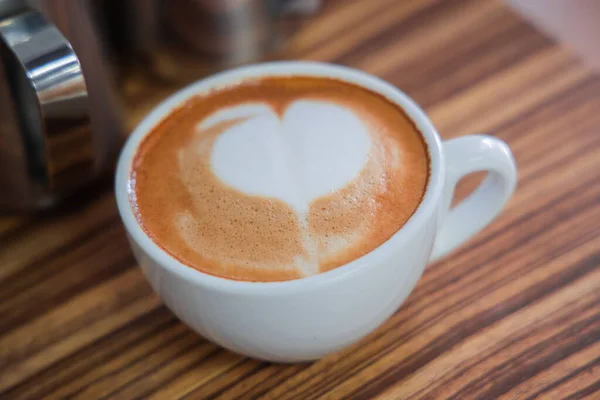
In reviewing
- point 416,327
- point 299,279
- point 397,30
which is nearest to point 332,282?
point 299,279

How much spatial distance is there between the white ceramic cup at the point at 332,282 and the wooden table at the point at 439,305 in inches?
1.9

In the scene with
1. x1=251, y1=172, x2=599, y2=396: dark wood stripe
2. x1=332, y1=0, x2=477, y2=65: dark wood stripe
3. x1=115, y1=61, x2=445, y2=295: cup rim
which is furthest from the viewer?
x1=332, y1=0, x2=477, y2=65: dark wood stripe

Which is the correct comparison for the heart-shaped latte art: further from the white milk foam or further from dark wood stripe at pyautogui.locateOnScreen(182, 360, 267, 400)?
dark wood stripe at pyautogui.locateOnScreen(182, 360, 267, 400)

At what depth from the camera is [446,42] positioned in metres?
0.77

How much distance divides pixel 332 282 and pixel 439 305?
0.16 meters

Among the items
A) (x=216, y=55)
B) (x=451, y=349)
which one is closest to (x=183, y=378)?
(x=451, y=349)

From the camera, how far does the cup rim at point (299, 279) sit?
0.43m

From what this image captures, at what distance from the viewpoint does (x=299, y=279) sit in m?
0.43

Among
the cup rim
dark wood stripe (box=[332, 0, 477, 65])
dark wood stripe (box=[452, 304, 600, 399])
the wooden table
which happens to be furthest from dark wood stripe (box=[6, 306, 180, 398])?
dark wood stripe (box=[332, 0, 477, 65])

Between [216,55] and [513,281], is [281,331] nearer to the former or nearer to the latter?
Result: [513,281]

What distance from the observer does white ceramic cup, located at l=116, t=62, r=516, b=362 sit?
0.43 m

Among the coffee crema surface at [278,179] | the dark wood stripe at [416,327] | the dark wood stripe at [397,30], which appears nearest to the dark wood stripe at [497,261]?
the dark wood stripe at [416,327]

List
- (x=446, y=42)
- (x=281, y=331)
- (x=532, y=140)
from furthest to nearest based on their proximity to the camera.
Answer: (x=446, y=42), (x=532, y=140), (x=281, y=331)

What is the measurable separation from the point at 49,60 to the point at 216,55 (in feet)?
0.87
